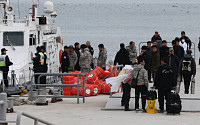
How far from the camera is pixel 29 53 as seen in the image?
2075 centimetres

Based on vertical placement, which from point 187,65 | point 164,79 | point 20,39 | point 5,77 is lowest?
point 5,77

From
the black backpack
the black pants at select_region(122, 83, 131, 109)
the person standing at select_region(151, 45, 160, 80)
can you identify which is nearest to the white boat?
the person standing at select_region(151, 45, 160, 80)

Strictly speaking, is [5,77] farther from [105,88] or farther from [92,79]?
[105,88]

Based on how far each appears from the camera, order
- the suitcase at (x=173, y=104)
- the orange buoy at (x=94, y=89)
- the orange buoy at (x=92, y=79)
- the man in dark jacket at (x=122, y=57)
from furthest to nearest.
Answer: the orange buoy at (x=92, y=79)
the man in dark jacket at (x=122, y=57)
the orange buoy at (x=94, y=89)
the suitcase at (x=173, y=104)

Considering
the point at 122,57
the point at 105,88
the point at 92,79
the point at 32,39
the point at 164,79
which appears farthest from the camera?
the point at 32,39

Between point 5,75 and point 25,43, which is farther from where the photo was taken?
point 25,43

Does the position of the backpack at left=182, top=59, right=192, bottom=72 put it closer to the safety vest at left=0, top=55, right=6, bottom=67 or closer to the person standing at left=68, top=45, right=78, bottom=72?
the person standing at left=68, top=45, right=78, bottom=72

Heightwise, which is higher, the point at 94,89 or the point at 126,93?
the point at 126,93

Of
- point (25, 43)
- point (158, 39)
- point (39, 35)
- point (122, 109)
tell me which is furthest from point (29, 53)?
point (122, 109)

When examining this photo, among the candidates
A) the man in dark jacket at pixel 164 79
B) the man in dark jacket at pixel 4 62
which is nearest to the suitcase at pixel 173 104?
the man in dark jacket at pixel 164 79

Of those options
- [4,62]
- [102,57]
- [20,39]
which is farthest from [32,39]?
[102,57]

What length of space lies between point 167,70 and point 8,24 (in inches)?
438

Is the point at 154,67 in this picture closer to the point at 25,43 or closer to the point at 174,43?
the point at 174,43

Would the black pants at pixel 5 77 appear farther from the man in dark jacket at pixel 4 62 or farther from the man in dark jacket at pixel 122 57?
the man in dark jacket at pixel 122 57
